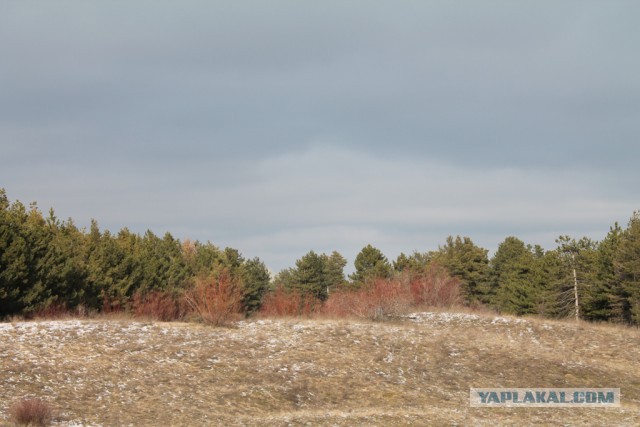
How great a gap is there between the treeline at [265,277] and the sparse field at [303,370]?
508cm

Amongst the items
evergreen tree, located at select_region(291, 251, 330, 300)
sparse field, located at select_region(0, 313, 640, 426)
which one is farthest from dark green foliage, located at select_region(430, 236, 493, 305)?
sparse field, located at select_region(0, 313, 640, 426)

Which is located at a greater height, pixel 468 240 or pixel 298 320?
pixel 468 240

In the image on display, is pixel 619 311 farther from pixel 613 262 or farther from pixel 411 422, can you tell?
pixel 411 422

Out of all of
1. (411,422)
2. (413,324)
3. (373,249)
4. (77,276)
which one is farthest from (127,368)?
(373,249)

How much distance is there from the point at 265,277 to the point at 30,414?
7757cm

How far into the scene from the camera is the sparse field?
52.5 ft

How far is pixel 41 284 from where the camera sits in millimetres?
32938

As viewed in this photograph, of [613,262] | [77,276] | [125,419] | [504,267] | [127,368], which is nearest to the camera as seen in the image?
[125,419]

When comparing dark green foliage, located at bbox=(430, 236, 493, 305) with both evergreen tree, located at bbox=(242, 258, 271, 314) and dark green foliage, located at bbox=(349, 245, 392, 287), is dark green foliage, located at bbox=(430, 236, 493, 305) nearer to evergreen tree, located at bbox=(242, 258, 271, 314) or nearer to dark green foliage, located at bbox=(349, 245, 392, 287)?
dark green foliage, located at bbox=(349, 245, 392, 287)

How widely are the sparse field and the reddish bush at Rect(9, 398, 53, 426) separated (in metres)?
0.43

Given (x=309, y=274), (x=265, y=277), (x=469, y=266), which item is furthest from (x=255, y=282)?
(x=469, y=266)

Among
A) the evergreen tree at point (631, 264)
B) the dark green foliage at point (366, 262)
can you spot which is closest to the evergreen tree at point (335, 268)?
the dark green foliage at point (366, 262)

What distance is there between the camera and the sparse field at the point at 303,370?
52.5 feet

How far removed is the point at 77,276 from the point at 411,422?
31237mm
